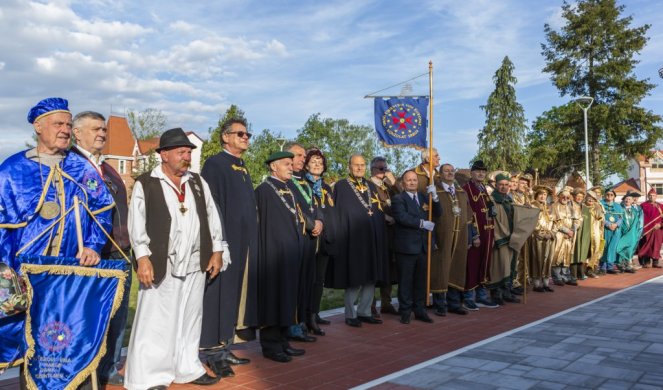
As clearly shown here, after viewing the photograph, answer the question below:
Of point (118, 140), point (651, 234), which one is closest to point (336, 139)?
point (118, 140)

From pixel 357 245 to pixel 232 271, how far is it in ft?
8.11

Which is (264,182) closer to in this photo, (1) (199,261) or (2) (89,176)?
(1) (199,261)

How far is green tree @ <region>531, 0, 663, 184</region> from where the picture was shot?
3309 centimetres

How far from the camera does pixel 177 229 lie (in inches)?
178

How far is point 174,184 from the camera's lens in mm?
4617

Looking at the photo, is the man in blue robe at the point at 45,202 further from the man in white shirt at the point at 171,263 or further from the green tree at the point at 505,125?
the green tree at the point at 505,125

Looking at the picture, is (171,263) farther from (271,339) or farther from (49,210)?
(271,339)

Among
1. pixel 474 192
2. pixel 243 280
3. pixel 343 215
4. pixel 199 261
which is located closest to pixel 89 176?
pixel 199 261

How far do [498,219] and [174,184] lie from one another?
5.95 meters

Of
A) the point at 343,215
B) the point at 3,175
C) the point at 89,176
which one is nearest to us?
the point at 3,175

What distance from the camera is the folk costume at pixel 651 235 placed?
14.5 metres

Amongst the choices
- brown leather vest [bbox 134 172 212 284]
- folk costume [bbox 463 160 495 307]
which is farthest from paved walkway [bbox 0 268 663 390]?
brown leather vest [bbox 134 172 212 284]

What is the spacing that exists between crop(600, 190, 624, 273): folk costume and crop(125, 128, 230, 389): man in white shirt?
1111cm

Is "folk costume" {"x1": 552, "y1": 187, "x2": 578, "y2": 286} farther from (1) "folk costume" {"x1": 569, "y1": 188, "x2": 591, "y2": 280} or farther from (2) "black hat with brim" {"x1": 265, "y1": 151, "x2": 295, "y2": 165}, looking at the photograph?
(2) "black hat with brim" {"x1": 265, "y1": 151, "x2": 295, "y2": 165}
